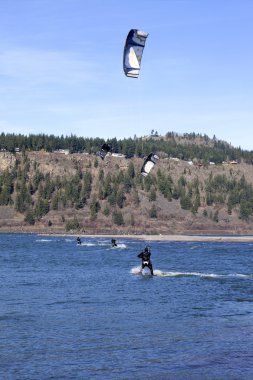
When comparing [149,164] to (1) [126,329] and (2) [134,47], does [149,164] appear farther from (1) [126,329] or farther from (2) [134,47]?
(1) [126,329]

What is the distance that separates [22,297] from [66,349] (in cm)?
1435

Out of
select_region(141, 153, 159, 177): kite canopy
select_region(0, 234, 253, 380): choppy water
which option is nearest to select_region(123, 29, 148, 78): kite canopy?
select_region(141, 153, 159, 177): kite canopy

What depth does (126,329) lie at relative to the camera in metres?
25.9

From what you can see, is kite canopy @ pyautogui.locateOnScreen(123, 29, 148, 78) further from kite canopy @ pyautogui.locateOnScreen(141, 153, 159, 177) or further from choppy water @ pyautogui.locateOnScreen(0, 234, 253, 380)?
choppy water @ pyautogui.locateOnScreen(0, 234, 253, 380)

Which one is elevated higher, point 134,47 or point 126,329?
point 134,47

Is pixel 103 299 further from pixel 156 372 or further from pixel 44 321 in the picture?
pixel 156 372

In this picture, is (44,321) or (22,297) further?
(22,297)

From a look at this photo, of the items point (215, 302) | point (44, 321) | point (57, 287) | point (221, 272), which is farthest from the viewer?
point (221, 272)

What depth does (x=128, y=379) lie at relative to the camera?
18.2 m

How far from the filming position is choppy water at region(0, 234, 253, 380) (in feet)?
63.6

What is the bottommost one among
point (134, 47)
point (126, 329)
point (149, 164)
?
point (126, 329)

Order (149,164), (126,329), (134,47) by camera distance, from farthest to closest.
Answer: (149,164) → (134,47) → (126,329)

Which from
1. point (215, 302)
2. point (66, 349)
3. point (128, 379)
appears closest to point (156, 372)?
point (128, 379)

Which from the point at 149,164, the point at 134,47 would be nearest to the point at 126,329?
the point at 134,47
